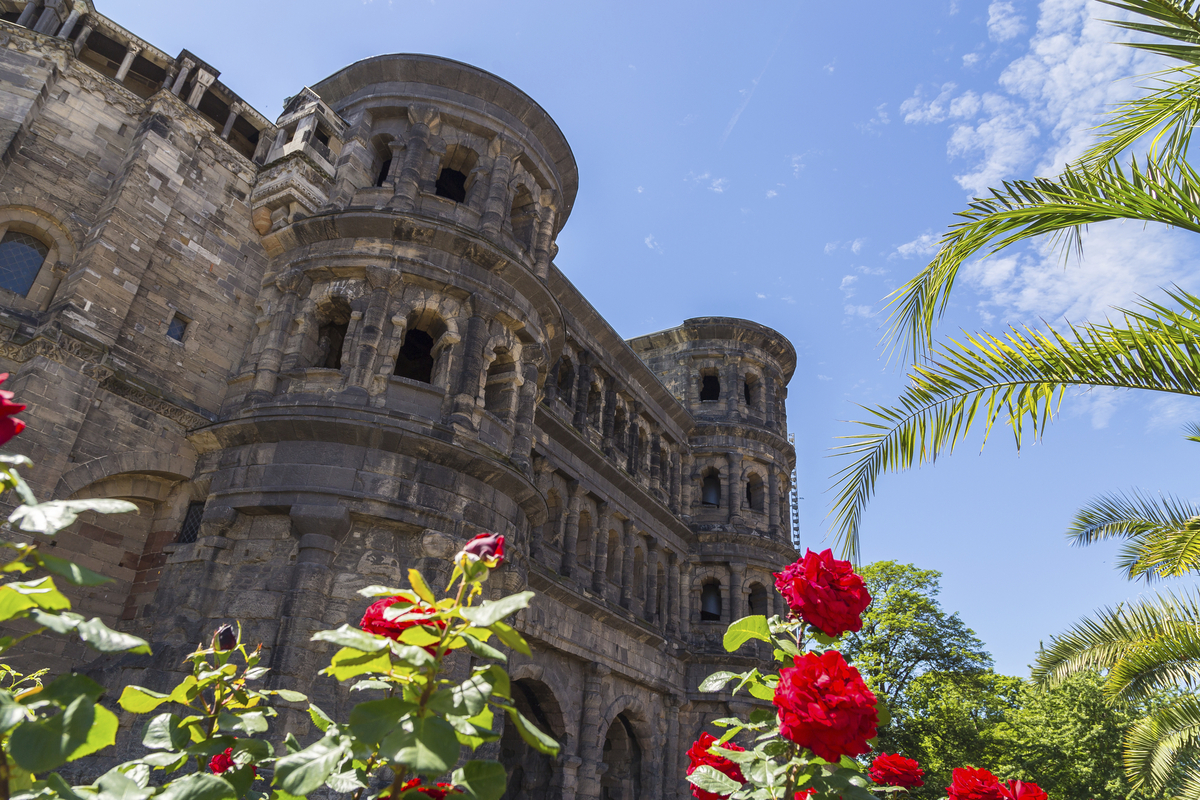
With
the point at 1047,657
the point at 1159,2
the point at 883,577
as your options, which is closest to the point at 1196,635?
the point at 1047,657

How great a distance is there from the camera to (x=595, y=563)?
18.4m

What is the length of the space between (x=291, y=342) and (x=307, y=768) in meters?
11.3

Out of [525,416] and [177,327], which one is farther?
[525,416]

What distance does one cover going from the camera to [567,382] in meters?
19.7

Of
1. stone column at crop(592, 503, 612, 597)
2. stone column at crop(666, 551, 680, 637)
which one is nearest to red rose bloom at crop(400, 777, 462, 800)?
stone column at crop(592, 503, 612, 597)

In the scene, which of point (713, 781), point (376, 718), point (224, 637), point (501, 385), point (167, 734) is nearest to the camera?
point (376, 718)

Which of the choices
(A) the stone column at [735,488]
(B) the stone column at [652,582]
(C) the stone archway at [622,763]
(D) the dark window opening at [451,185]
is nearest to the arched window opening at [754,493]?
(A) the stone column at [735,488]

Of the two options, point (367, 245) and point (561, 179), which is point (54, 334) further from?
point (561, 179)

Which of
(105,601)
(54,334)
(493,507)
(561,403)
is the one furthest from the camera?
(561,403)

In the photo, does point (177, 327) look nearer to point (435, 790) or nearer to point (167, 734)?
point (167, 734)

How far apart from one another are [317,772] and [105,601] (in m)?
10.9

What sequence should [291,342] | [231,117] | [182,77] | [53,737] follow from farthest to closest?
1. [231,117]
2. [182,77]
3. [291,342]
4. [53,737]

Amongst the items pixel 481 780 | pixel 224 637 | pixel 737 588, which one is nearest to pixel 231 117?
pixel 224 637

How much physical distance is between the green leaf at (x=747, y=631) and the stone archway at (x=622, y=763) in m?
17.0
